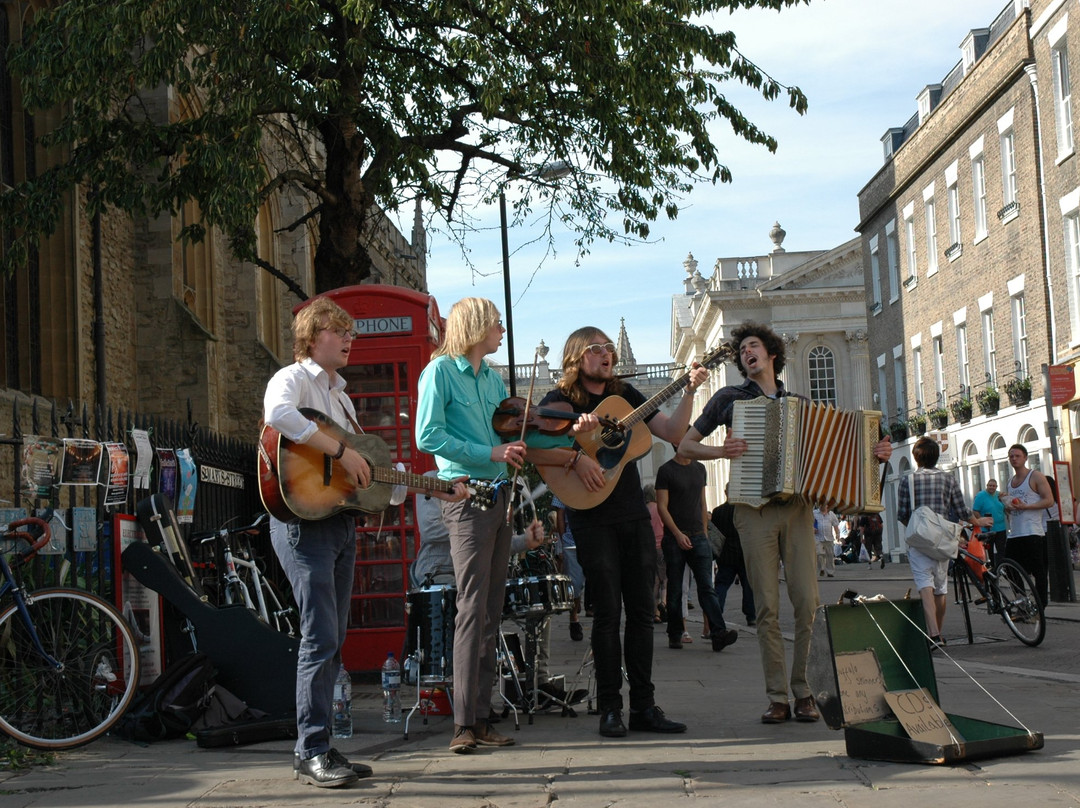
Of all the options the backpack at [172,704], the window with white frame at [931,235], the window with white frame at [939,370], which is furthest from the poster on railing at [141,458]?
the window with white frame at [931,235]

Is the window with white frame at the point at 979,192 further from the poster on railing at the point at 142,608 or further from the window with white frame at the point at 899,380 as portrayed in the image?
the poster on railing at the point at 142,608

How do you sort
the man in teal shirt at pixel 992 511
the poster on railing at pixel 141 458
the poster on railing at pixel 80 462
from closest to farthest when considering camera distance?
the poster on railing at pixel 80 462, the poster on railing at pixel 141 458, the man in teal shirt at pixel 992 511

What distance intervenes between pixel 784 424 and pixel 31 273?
1434 centimetres

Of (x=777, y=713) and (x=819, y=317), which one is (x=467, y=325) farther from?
(x=819, y=317)

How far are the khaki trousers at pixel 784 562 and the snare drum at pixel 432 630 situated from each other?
162cm

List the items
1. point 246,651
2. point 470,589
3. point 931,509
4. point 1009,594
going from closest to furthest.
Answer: point 470,589 < point 246,651 < point 931,509 < point 1009,594

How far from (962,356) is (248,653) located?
29.7m

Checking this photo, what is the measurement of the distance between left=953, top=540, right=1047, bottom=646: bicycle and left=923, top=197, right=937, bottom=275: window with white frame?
25.2 m

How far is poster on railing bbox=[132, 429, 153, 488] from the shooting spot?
7.66m

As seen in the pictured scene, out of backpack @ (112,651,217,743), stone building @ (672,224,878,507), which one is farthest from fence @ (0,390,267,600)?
stone building @ (672,224,878,507)

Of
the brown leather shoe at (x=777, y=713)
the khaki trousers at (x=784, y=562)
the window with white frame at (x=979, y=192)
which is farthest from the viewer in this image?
the window with white frame at (x=979, y=192)

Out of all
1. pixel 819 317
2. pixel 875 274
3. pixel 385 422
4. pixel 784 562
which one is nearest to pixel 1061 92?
pixel 875 274

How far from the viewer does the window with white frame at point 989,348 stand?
31422mm

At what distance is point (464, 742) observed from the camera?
5953 mm
